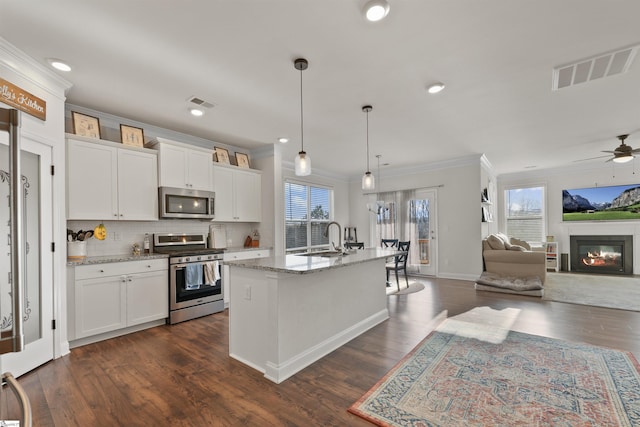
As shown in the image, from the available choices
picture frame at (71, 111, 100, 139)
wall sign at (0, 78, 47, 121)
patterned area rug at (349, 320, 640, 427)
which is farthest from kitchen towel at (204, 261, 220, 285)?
patterned area rug at (349, 320, 640, 427)

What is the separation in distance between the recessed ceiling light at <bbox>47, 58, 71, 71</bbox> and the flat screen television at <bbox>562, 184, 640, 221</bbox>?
10013mm

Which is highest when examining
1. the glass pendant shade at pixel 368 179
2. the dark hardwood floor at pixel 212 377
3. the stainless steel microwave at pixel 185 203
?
the glass pendant shade at pixel 368 179

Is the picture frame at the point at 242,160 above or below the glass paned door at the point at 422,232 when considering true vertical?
above

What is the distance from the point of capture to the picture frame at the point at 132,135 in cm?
379

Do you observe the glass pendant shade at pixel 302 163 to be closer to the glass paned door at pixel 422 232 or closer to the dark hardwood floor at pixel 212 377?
the dark hardwood floor at pixel 212 377

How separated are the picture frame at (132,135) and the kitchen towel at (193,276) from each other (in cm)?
175

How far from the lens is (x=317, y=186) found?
7.45 m

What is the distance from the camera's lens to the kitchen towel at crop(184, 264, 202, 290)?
392 cm

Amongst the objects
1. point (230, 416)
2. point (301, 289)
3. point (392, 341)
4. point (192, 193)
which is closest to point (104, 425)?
point (230, 416)

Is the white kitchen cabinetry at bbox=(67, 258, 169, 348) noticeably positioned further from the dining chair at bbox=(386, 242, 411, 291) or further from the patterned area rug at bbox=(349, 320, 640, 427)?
the dining chair at bbox=(386, 242, 411, 291)

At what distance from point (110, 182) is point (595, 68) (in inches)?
204

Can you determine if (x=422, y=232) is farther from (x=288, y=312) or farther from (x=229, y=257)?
(x=288, y=312)

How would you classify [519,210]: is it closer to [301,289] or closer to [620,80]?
[620,80]

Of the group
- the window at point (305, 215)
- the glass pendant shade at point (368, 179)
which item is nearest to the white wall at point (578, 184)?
the window at point (305, 215)
